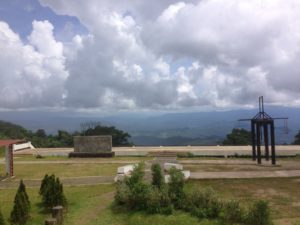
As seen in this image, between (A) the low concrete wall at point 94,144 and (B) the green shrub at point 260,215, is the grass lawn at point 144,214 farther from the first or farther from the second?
(A) the low concrete wall at point 94,144

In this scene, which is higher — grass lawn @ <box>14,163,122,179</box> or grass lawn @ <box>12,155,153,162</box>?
grass lawn @ <box>12,155,153,162</box>

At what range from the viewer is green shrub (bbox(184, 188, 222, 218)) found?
1500 centimetres

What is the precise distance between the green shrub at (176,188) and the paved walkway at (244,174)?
7.60m

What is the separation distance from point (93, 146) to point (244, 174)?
19.1 m

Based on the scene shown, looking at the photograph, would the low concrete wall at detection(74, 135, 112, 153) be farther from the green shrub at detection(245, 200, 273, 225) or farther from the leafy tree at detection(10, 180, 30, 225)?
the green shrub at detection(245, 200, 273, 225)

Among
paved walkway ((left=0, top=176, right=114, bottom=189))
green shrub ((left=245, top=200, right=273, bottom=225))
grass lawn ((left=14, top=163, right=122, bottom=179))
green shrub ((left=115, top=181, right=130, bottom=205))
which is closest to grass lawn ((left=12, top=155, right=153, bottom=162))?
grass lawn ((left=14, top=163, right=122, bottom=179))

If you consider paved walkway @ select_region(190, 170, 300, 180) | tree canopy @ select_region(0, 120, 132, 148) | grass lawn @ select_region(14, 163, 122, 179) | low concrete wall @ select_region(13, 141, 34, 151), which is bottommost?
paved walkway @ select_region(190, 170, 300, 180)

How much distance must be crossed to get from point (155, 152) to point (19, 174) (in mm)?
15925

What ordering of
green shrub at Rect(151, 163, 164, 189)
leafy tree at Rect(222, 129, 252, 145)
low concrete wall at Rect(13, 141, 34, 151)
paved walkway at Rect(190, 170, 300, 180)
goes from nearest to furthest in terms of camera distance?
green shrub at Rect(151, 163, 164, 189), paved walkway at Rect(190, 170, 300, 180), low concrete wall at Rect(13, 141, 34, 151), leafy tree at Rect(222, 129, 252, 145)

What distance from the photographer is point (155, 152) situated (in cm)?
4078

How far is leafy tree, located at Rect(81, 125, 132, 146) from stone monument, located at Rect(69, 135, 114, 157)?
19620mm

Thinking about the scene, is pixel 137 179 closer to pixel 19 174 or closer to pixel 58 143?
pixel 19 174

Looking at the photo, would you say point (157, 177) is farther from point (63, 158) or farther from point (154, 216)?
point (63, 158)

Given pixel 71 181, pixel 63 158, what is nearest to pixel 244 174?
pixel 71 181
